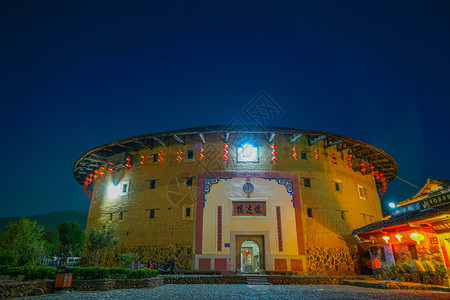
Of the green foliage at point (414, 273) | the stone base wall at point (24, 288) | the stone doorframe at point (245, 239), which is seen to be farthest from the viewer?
the stone doorframe at point (245, 239)

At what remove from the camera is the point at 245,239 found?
15.9 m

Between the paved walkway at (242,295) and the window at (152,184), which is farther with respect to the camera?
the window at (152,184)

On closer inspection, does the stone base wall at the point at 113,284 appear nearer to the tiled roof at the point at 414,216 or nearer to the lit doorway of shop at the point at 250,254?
the tiled roof at the point at 414,216

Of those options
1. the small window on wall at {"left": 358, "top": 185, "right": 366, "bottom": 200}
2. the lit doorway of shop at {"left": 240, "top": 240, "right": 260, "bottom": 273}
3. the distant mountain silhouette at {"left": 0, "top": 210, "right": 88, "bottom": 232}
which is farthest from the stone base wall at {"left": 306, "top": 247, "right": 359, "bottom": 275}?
the distant mountain silhouette at {"left": 0, "top": 210, "right": 88, "bottom": 232}

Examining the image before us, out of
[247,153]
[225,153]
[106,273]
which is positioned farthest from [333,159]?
[106,273]

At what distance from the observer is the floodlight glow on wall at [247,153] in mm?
17578

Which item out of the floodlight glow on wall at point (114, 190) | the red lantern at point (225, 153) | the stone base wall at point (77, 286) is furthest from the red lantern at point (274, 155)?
the floodlight glow on wall at point (114, 190)

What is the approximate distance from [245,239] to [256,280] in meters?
2.92

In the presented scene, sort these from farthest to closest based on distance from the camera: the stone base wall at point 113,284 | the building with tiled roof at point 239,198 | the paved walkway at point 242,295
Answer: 1. the building with tiled roof at point 239,198
2. the stone base wall at point 113,284
3. the paved walkway at point 242,295

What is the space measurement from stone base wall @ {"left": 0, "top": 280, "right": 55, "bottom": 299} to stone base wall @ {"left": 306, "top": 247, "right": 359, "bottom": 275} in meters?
12.5

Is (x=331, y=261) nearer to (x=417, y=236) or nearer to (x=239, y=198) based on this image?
(x=417, y=236)

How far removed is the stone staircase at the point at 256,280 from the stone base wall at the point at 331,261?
11.5ft

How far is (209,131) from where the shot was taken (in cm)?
1730

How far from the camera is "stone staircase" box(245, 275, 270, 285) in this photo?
13.0 meters
